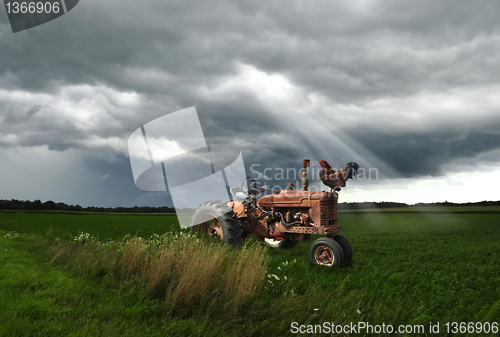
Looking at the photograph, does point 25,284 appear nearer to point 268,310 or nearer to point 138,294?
point 138,294

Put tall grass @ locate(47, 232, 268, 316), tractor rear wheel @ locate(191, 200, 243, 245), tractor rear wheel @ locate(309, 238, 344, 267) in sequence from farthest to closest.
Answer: tractor rear wheel @ locate(191, 200, 243, 245) < tractor rear wheel @ locate(309, 238, 344, 267) < tall grass @ locate(47, 232, 268, 316)

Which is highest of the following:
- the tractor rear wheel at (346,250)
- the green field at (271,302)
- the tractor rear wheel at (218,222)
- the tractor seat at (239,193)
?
the tractor seat at (239,193)

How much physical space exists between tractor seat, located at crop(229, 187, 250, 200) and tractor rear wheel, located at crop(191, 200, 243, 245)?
44 centimetres

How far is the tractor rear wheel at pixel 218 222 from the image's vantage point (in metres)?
8.66

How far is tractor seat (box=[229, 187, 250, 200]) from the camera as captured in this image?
9180 mm

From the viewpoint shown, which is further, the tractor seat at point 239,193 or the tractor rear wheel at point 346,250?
the tractor seat at point 239,193

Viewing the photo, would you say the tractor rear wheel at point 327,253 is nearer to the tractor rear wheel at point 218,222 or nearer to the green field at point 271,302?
the green field at point 271,302

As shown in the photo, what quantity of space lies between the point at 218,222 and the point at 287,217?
246cm

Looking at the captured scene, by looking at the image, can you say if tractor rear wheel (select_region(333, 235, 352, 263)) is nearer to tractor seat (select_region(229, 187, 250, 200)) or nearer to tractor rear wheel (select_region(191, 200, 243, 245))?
tractor rear wheel (select_region(191, 200, 243, 245))

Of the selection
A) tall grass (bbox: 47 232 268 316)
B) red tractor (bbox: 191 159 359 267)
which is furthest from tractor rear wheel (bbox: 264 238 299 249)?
tall grass (bbox: 47 232 268 316)

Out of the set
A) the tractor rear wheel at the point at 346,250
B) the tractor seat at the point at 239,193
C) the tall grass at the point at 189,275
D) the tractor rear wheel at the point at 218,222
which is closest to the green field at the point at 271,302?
the tall grass at the point at 189,275

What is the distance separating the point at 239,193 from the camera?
30.4 feet

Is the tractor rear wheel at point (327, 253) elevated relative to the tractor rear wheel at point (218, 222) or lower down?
lower down

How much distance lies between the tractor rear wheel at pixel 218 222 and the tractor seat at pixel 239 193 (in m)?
0.44
